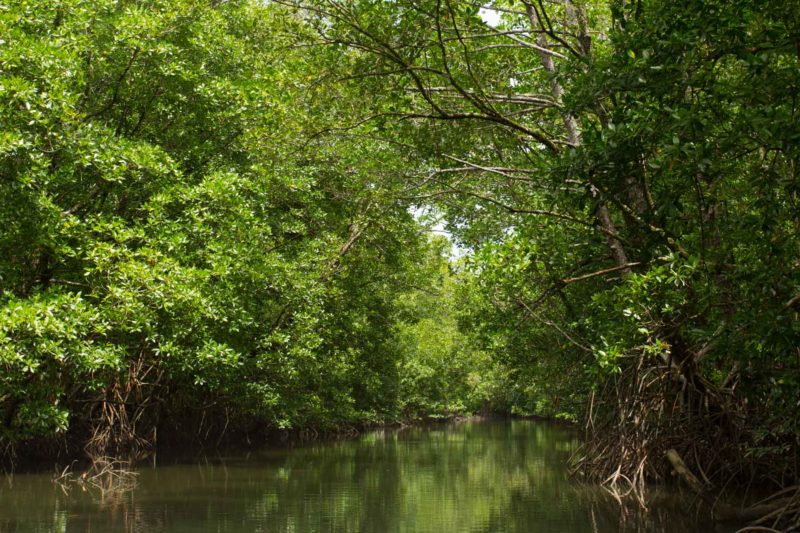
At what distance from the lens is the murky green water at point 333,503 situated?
8.25 metres

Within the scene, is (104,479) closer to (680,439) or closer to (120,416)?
(120,416)

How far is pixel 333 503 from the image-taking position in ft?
33.1

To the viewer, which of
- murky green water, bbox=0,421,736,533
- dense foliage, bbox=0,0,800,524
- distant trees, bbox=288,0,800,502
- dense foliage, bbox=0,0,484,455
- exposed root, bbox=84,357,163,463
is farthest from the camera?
exposed root, bbox=84,357,163,463

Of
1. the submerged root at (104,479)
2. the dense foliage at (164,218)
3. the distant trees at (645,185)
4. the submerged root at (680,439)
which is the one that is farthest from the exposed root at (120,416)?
the submerged root at (680,439)

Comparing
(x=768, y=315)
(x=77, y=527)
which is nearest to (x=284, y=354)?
(x=77, y=527)

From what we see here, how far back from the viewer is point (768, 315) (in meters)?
5.61

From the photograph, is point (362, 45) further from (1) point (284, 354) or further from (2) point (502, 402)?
(2) point (502, 402)

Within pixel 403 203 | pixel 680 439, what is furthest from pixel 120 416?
pixel 680 439

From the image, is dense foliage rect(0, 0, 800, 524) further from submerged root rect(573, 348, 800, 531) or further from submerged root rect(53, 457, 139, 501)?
submerged root rect(53, 457, 139, 501)

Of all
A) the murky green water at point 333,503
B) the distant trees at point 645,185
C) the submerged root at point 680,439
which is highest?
the distant trees at point 645,185

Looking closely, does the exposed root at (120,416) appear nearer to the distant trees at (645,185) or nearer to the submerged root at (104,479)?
the submerged root at (104,479)

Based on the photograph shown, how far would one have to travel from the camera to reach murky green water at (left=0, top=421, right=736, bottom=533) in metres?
8.25

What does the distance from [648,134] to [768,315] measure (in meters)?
1.57

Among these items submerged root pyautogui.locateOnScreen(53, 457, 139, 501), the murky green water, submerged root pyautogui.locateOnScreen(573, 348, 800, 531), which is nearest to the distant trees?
submerged root pyautogui.locateOnScreen(573, 348, 800, 531)
